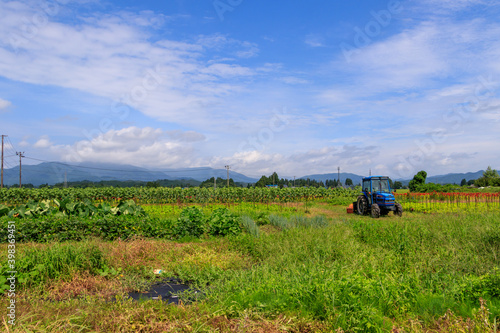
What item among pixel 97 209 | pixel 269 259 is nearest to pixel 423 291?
pixel 269 259

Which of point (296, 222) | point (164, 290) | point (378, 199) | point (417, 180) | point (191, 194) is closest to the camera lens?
point (164, 290)

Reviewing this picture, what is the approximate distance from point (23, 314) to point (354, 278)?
12.7ft

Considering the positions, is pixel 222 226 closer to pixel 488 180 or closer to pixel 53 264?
pixel 53 264

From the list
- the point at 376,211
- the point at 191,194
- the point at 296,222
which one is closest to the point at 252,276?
the point at 296,222

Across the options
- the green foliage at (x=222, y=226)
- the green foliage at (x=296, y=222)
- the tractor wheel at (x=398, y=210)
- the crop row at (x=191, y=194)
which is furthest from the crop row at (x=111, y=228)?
the crop row at (x=191, y=194)

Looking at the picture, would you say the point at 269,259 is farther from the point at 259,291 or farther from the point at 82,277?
the point at 82,277

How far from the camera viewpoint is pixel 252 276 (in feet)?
15.3

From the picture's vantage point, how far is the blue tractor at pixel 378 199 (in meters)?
16.8

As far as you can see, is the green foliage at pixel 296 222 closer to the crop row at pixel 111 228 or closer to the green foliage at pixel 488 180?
the crop row at pixel 111 228

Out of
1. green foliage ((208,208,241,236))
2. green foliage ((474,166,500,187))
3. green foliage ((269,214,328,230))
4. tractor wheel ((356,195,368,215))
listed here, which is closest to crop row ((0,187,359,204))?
tractor wheel ((356,195,368,215))

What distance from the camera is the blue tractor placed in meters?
16.8

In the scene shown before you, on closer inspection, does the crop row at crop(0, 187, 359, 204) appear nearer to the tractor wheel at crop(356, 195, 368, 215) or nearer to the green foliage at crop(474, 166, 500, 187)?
the tractor wheel at crop(356, 195, 368, 215)

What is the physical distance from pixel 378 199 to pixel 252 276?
14.6m

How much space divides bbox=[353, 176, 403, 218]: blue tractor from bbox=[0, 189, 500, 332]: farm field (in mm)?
7887
